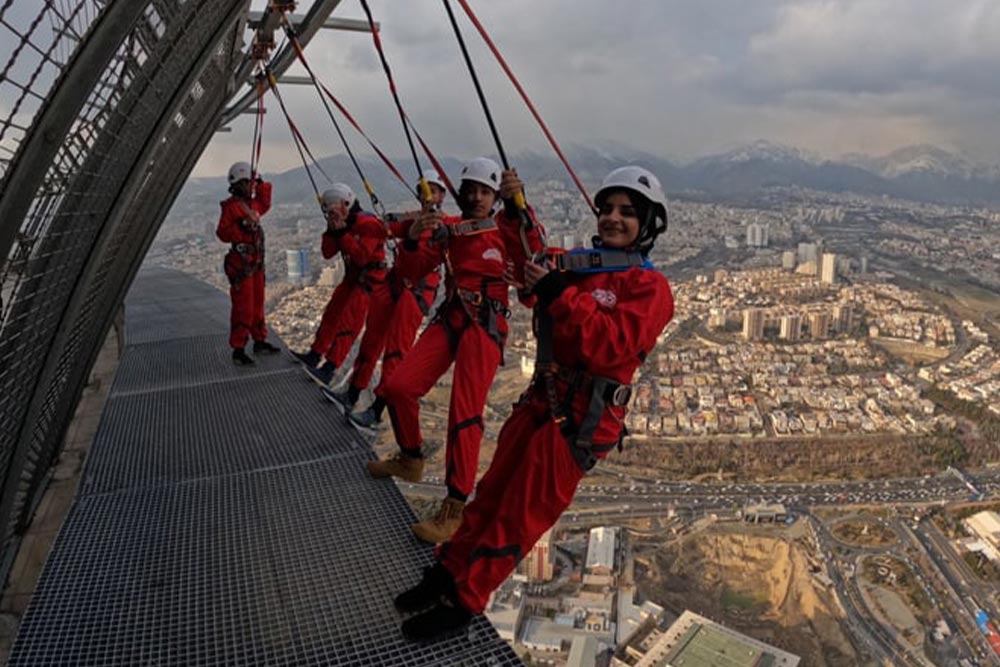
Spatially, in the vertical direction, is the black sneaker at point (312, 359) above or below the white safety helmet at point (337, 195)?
below

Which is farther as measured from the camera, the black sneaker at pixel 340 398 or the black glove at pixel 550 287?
the black sneaker at pixel 340 398

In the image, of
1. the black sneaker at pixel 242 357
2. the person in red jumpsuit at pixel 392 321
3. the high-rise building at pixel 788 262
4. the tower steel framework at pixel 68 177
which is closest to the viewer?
the tower steel framework at pixel 68 177

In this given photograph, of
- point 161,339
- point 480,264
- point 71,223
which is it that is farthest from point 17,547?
point 161,339

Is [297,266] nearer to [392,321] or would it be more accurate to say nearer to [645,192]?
[392,321]

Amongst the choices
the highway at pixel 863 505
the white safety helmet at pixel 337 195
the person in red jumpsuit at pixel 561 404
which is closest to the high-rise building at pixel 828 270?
the highway at pixel 863 505

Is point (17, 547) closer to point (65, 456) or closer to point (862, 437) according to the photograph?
point (65, 456)

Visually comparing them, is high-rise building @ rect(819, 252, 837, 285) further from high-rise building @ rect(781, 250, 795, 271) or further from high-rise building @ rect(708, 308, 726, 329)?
high-rise building @ rect(708, 308, 726, 329)

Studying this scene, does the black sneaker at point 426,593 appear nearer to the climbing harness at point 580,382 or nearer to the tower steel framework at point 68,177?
the climbing harness at point 580,382
